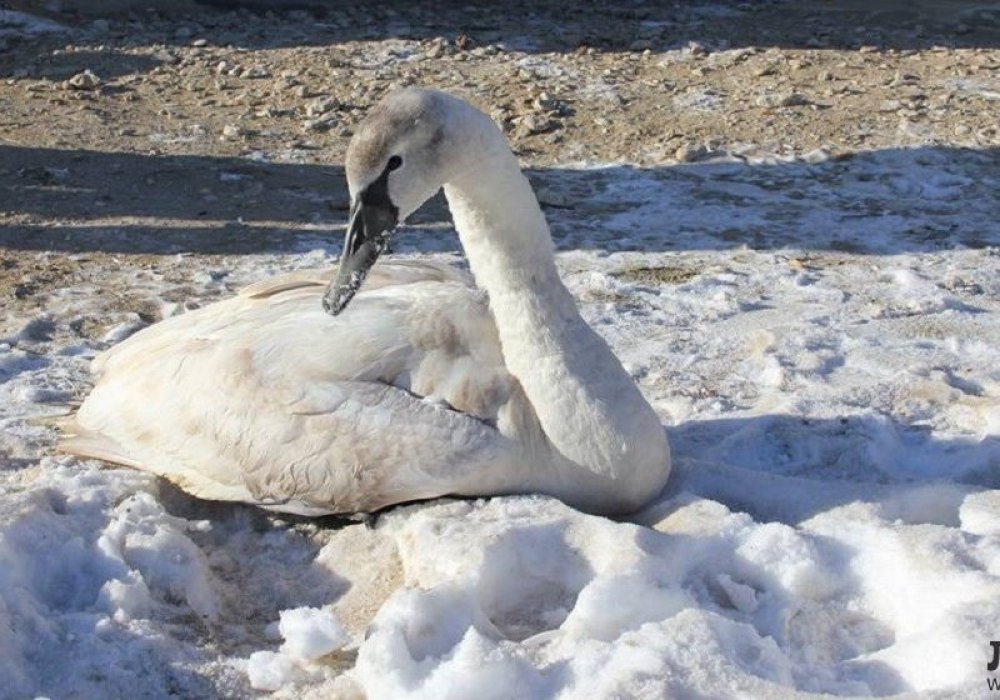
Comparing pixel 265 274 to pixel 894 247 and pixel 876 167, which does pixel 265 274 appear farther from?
pixel 876 167

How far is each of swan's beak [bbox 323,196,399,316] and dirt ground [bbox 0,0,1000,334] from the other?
2.45 meters

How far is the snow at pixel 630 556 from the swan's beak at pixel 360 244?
73 centimetres

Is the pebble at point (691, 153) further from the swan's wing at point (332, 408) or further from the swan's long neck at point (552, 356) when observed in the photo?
the swan's long neck at point (552, 356)

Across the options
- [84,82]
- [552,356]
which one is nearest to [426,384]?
[552,356]

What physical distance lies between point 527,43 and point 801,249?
4.20m

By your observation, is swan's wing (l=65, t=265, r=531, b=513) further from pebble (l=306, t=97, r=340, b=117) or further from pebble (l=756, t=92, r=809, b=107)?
Answer: pebble (l=756, t=92, r=809, b=107)

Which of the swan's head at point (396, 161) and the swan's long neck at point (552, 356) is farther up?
the swan's head at point (396, 161)

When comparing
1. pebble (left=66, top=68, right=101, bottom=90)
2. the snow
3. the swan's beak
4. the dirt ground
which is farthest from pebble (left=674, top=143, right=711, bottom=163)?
the swan's beak

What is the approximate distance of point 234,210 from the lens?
8.17 meters

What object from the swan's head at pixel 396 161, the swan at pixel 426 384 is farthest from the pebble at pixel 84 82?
the swan's head at pixel 396 161

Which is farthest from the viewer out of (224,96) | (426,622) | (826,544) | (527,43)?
(527,43)

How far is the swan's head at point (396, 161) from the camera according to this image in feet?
14.4

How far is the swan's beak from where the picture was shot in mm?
4453

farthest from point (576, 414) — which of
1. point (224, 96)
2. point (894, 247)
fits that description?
point (224, 96)
